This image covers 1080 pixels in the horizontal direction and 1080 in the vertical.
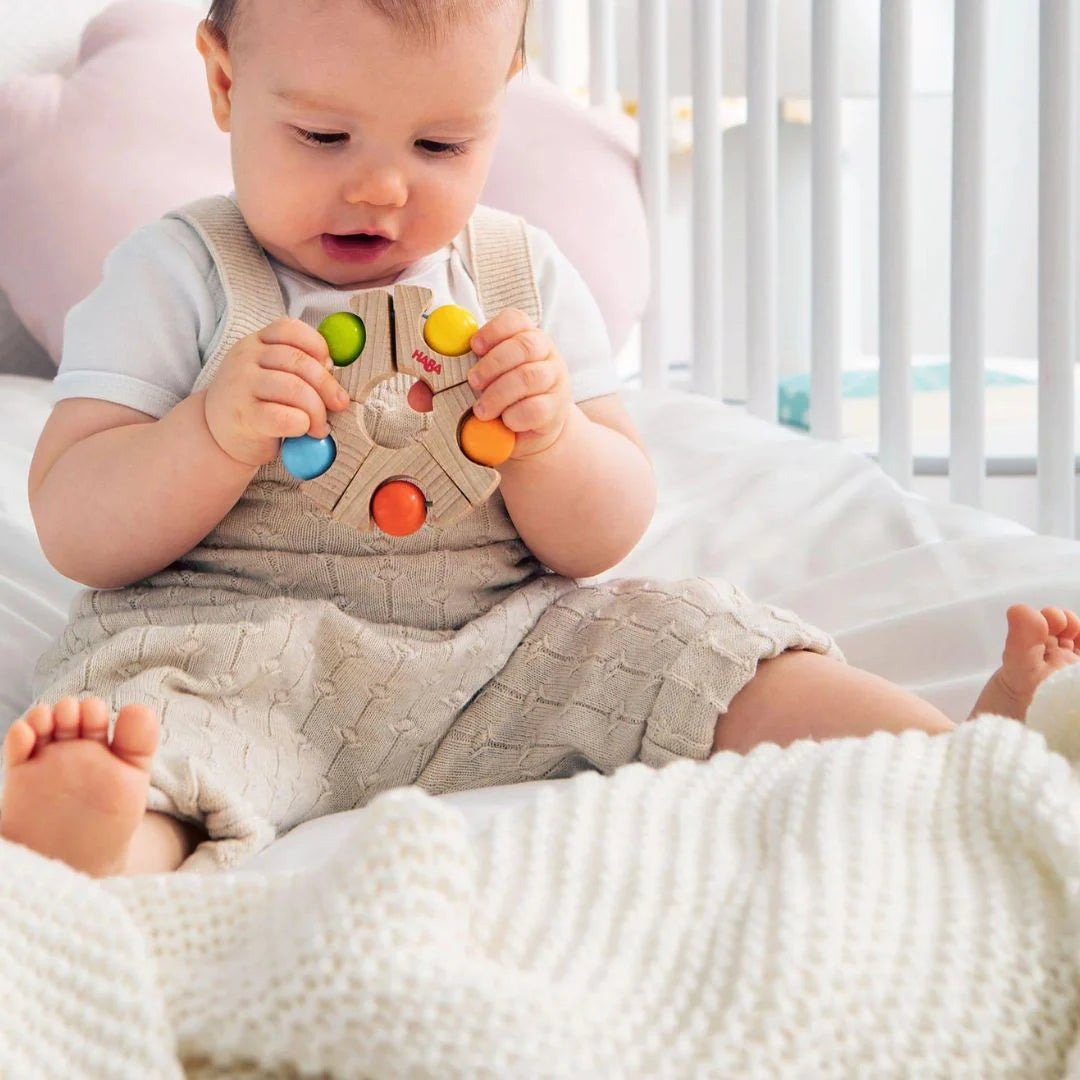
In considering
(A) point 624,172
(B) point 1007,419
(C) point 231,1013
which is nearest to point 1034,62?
(B) point 1007,419

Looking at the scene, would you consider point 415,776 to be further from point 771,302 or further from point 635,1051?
point 771,302

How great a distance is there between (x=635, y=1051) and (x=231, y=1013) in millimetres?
122

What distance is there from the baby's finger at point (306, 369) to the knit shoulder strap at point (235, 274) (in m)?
0.12

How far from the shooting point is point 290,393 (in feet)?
2.29

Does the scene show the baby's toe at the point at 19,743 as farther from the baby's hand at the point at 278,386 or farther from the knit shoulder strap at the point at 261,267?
the knit shoulder strap at the point at 261,267

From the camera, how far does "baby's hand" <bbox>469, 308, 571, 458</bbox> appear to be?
0.71 m

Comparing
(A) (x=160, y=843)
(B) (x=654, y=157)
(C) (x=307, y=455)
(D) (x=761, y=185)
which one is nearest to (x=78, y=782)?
(A) (x=160, y=843)

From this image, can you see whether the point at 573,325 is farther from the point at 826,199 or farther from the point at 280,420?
the point at 826,199

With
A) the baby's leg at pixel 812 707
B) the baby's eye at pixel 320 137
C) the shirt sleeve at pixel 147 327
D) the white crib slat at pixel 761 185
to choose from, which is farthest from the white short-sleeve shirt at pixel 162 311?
the white crib slat at pixel 761 185

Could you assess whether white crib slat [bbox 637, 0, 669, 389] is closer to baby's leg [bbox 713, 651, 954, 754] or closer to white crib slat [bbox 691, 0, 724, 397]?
white crib slat [bbox 691, 0, 724, 397]

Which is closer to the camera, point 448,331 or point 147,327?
point 448,331

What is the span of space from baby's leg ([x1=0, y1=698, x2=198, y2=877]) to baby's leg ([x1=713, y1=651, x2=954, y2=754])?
0.32 meters

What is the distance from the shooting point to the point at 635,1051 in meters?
0.41

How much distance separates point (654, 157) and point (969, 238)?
0.46 m
